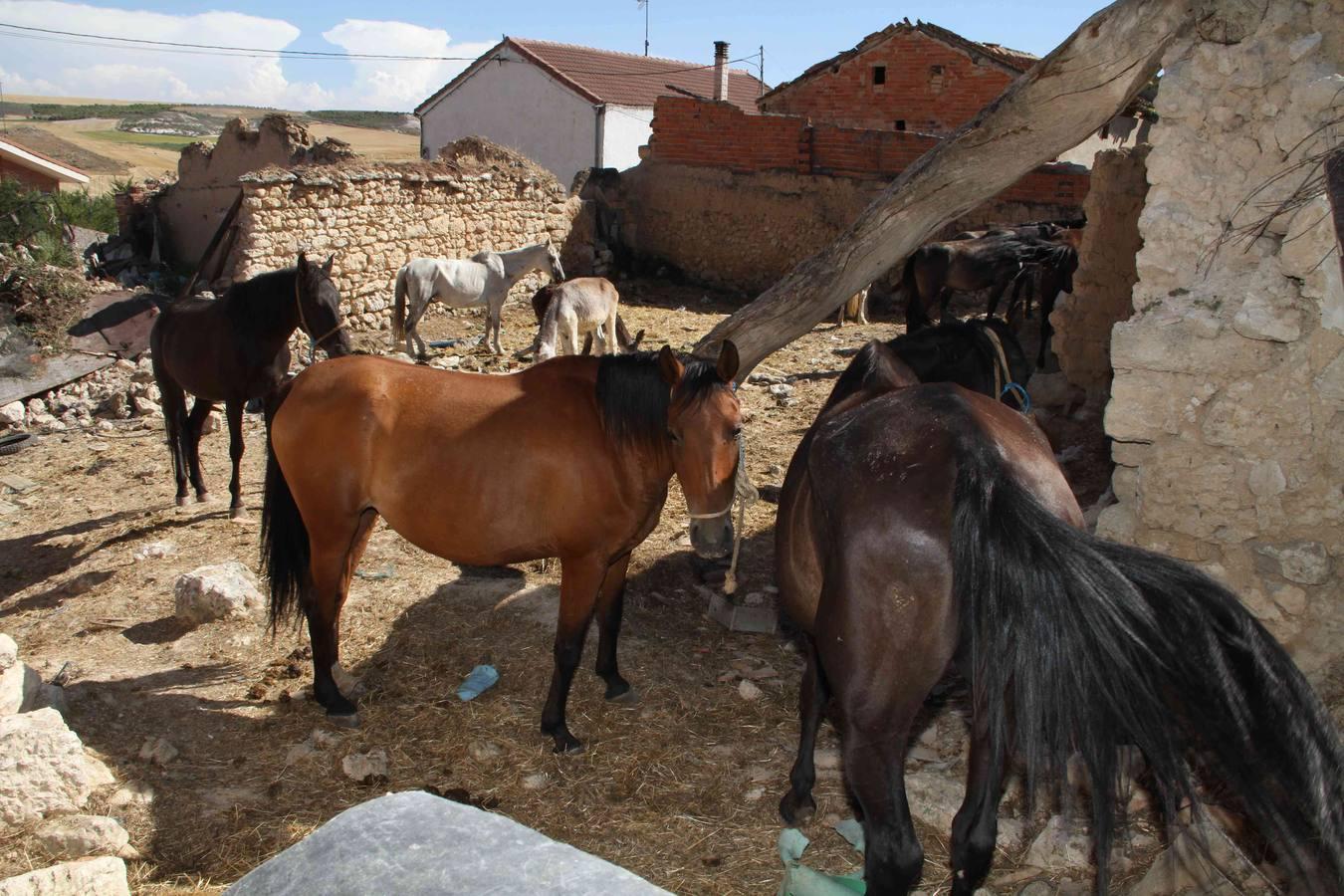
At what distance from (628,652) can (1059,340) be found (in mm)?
5036

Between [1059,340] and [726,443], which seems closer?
[726,443]

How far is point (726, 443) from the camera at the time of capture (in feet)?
12.1

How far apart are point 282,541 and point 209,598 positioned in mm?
922

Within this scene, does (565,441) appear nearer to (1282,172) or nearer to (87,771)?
(87,771)

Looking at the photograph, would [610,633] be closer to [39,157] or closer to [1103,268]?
[1103,268]

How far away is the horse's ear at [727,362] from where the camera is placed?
3684 mm

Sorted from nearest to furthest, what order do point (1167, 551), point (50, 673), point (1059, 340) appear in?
point (1167, 551)
point (50, 673)
point (1059, 340)

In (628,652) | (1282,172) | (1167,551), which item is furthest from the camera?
(628,652)

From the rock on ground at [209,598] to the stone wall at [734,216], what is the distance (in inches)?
476


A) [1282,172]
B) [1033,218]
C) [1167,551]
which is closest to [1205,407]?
[1167,551]

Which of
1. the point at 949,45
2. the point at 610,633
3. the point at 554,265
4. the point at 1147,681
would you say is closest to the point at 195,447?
the point at 610,633

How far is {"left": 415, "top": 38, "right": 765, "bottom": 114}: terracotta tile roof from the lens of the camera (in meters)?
30.3

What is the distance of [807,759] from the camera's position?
3.79m

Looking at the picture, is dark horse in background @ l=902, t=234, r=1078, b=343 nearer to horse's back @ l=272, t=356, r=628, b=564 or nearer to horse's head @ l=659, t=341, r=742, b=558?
horse's back @ l=272, t=356, r=628, b=564
